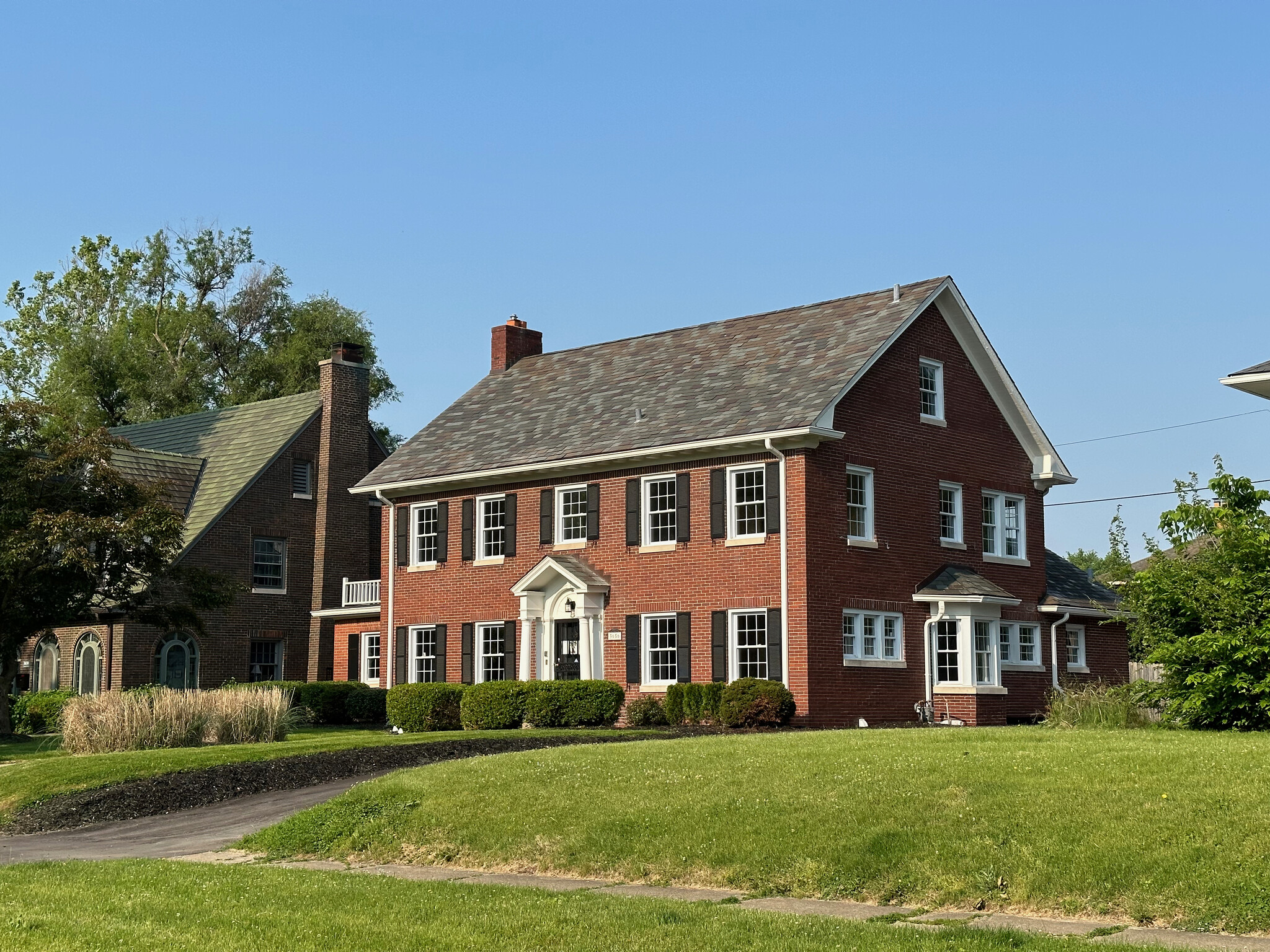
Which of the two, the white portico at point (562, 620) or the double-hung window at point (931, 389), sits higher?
the double-hung window at point (931, 389)

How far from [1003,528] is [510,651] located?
39.4ft

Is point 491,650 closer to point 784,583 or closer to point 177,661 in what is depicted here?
point 784,583

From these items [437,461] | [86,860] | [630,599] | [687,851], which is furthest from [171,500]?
[687,851]

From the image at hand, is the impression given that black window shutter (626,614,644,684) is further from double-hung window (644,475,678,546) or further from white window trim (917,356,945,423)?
white window trim (917,356,945,423)

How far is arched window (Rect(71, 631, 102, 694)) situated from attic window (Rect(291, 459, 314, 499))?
22.7 feet

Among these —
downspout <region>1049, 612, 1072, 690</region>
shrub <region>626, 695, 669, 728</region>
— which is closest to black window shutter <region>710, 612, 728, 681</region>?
shrub <region>626, 695, 669, 728</region>

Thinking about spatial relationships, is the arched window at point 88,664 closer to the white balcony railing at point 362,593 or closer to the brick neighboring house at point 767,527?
the white balcony railing at point 362,593

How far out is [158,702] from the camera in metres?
26.7

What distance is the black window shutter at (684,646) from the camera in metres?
31.4

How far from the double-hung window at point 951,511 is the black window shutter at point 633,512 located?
6.88 metres

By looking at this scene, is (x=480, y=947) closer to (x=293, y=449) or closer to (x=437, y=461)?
(x=437, y=461)

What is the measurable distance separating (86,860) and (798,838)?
734cm

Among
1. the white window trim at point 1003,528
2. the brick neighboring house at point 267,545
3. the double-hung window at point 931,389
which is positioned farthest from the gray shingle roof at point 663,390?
the brick neighboring house at point 267,545

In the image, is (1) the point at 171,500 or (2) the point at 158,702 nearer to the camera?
(2) the point at 158,702
